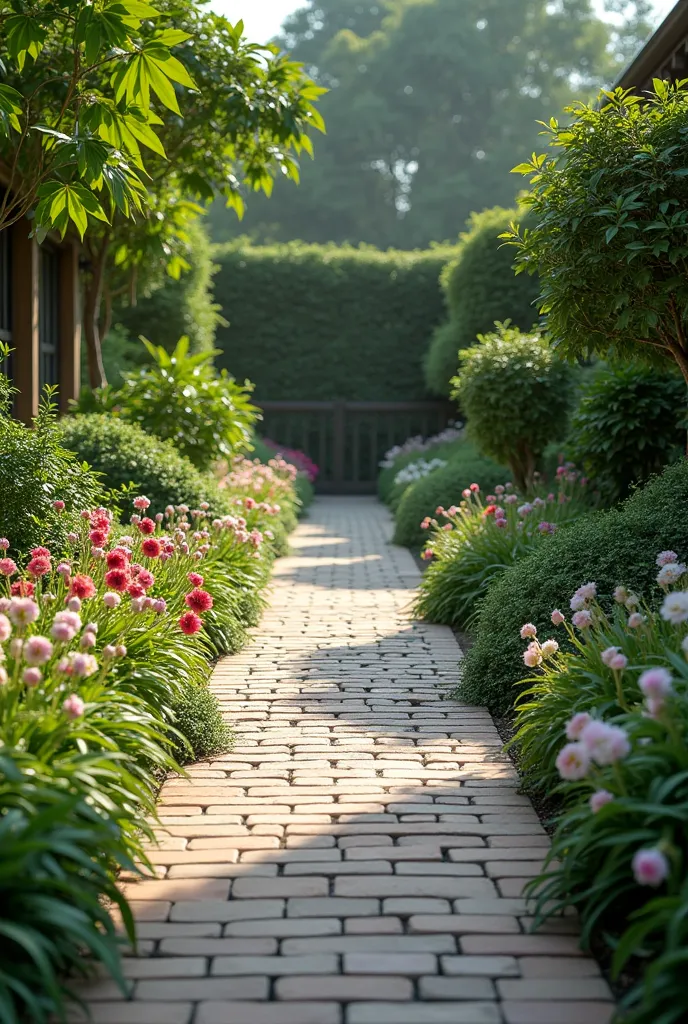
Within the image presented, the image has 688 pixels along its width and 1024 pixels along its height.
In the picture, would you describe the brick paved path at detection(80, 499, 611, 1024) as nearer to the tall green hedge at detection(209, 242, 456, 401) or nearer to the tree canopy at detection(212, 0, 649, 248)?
the tall green hedge at detection(209, 242, 456, 401)

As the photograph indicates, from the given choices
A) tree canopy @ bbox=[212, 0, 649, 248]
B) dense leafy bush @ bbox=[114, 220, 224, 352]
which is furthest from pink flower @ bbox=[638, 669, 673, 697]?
tree canopy @ bbox=[212, 0, 649, 248]

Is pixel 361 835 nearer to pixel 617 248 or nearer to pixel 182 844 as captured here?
pixel 182 844

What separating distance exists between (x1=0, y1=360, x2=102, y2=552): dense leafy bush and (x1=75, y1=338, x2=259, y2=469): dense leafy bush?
343 cm

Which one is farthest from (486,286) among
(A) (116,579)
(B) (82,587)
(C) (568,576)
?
(B) (82,587)

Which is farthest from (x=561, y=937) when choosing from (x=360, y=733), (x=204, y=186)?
(x=204, y=186)

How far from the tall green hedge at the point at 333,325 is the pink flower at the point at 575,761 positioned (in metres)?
Answer: 16.5

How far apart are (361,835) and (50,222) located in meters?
2.94

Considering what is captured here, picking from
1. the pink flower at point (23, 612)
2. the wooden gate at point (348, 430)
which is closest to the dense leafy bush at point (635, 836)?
the pink flower at point (23, 612)

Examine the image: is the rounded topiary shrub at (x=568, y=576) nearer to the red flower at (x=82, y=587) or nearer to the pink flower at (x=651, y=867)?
the red flower at (x=82, y=587)

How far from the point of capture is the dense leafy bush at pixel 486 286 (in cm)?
1516

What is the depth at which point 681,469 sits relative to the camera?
526 cm

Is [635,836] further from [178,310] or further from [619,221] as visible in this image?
[178,310]

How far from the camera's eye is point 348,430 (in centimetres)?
1908

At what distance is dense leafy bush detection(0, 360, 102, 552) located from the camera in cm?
495
